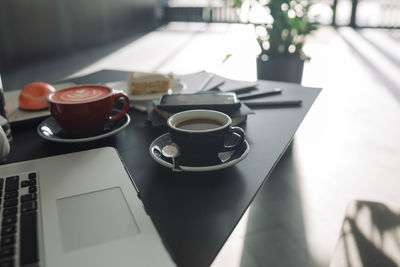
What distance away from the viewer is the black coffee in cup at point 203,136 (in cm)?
57

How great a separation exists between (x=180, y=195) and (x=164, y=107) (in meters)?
0.29

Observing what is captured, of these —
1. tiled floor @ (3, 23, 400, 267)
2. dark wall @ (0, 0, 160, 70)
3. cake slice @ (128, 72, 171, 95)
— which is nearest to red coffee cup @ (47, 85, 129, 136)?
cake slice @ (128, 72, 171, 95)

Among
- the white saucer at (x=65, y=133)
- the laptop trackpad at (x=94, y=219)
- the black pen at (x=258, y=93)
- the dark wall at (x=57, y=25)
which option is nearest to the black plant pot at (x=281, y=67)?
the black pen at (x=258, y=93)

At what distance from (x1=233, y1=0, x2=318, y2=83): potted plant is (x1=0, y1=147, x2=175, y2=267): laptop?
149cm

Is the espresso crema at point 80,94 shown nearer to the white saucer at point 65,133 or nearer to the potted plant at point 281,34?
the white saucer at point 65,133

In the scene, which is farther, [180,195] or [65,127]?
[65,127]

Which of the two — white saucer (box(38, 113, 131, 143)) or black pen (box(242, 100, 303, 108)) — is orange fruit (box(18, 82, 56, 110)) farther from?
black pen (box(242, 100, 303, 108))

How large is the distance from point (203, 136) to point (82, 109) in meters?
0.27

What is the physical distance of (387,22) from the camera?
5.75 meters

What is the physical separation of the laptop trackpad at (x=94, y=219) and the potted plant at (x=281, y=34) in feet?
5.07

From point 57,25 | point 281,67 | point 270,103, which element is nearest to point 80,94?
point 270,103

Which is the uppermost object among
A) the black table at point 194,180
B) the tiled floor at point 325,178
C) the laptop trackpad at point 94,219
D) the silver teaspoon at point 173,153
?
the silver teaspoon at point 173,153

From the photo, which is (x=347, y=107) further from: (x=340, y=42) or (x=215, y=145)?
(x=340, y=42)

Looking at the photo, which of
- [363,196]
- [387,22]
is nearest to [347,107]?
[363,196]
